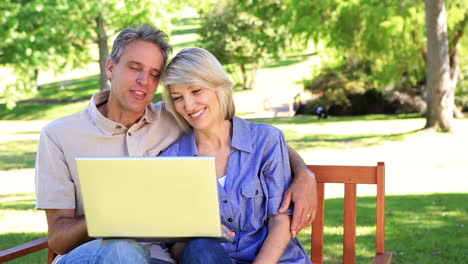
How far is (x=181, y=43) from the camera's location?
5734 centimetres

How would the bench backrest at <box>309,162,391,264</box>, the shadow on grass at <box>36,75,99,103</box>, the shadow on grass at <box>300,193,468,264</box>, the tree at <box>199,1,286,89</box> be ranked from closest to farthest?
the bench backrest at <box>309,162,391,264</box>
the shadow on grass at <box>300,193,468,264</box>
the tree at <box>199,1,286,89</box>
the shadow on grass at <box>36,75,99,103</box>

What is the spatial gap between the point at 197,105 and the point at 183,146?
0.86 ft

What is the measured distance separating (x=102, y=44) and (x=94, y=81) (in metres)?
26.4

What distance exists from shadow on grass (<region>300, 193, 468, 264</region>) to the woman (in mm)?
3003

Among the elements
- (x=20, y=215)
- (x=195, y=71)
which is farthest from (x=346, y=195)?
(x=20, y=215)

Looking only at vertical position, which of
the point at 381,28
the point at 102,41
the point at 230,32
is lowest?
the point at 230,32

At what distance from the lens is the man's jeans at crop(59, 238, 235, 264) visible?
3.02 m

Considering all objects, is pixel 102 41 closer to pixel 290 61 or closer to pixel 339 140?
pixel 339 140

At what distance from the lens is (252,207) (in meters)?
3.56

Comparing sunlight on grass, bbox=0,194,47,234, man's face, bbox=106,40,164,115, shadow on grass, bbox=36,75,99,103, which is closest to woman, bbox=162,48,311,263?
man's face, bbox=106,40,164,115

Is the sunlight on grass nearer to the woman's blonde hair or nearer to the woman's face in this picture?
the woman's face

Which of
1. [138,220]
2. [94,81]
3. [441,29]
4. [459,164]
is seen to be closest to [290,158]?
[138,220]

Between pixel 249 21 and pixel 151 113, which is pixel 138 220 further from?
pixel 249 21

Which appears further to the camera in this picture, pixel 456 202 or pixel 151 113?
pixel 456 202
